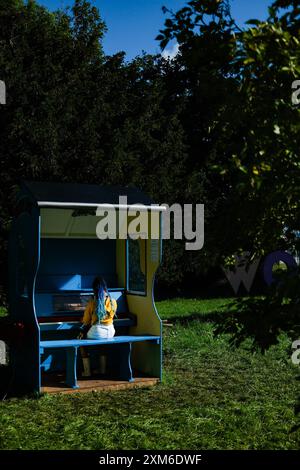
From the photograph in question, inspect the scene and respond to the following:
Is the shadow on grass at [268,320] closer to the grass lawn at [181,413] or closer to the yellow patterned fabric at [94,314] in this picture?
the grass lawn at [181,413]

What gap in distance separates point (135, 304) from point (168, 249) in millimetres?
10269

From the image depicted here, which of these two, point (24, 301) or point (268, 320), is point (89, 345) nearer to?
point (24, 301)

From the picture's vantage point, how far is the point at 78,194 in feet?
30.3

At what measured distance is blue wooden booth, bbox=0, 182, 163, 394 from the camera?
880 cm

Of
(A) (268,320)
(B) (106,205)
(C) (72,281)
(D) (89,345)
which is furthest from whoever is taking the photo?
(C) (72,281)

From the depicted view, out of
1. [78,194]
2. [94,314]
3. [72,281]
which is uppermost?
[78,194]

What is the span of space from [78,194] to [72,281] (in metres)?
1.68

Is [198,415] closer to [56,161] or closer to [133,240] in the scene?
[133,240]

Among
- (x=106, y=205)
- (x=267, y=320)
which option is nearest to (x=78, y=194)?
(x=106, y=205)

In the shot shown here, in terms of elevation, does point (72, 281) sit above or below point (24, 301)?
above

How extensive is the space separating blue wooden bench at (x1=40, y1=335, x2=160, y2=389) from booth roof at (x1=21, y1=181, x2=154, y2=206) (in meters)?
1.86

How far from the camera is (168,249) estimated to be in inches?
811

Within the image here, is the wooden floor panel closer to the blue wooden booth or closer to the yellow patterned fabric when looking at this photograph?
the blue wooden booth
